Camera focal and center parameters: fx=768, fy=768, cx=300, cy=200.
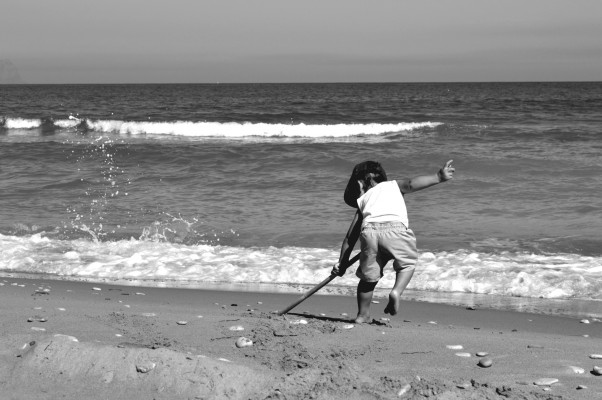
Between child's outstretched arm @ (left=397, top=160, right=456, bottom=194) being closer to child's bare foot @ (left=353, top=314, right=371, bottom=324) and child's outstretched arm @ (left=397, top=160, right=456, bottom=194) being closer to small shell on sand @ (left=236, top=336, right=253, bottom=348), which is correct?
child's bare foot @ (left=353, top=314, right=371, bottom=324)

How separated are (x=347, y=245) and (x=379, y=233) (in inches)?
9.7

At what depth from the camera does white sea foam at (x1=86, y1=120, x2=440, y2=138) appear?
78.3ft

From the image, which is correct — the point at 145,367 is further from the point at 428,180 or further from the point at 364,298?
the point at 428,180

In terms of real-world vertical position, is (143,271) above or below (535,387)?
below

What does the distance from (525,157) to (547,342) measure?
416 inches

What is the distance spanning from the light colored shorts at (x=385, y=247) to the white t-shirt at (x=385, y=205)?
0.12ft

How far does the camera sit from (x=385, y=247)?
4836 mm

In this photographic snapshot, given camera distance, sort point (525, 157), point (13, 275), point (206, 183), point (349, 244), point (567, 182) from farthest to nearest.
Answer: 1. point (525, 157)
2. point (206, 183)
3. point (567, 182)
4. point (13, 275)
5. point (349, 244)

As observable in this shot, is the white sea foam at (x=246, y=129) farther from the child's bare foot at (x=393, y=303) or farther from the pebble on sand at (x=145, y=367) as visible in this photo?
the pebble on sand at (x=145, y=367)

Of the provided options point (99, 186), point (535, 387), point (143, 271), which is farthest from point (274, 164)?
point (535, 387)

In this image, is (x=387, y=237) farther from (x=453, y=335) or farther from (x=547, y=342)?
(x=547, y=342)

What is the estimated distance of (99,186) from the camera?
41.7 feet

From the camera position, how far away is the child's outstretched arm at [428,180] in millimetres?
4488

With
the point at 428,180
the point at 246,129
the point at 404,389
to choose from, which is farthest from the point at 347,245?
the point at 246,129
